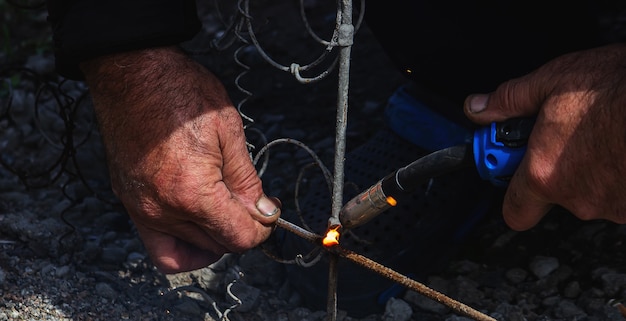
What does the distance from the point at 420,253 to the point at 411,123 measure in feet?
0.90

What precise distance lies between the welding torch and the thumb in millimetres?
14

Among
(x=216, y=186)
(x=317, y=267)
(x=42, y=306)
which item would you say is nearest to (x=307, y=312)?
(x=317, y=267)

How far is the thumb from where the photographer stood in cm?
120

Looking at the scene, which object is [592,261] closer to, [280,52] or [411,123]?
[411,123]

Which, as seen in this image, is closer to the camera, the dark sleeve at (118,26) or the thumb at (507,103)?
the thumb at (507,103)

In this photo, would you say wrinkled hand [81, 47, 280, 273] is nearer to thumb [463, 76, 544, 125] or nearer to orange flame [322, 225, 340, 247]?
orange flame [322, 225, 340, 247]

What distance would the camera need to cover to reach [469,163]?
1.24 metres

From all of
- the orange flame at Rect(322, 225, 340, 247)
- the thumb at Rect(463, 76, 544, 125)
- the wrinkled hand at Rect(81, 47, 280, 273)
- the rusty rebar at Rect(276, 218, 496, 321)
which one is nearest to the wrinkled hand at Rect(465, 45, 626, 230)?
the thumb at Rect(463, 76, 544, 125)

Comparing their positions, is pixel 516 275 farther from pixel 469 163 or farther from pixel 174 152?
pixel 174 152

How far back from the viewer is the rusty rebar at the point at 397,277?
126 centimetres

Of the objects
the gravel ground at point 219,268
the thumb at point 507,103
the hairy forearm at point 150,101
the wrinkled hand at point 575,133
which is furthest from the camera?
the gravel ground at point 219,268

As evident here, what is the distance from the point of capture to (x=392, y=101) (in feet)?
5.75

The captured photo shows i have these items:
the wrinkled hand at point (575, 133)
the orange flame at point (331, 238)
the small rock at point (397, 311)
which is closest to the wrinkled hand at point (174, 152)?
the orange flame at point (331, 238)

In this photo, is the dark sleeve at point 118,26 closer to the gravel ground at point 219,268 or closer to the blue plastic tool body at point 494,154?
the gravel ground at point 219,268
